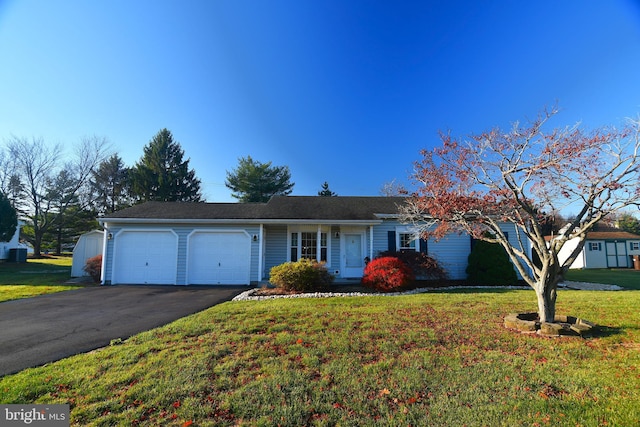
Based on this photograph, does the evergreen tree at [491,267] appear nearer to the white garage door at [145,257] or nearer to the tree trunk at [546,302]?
the tree trunk at [546,302]

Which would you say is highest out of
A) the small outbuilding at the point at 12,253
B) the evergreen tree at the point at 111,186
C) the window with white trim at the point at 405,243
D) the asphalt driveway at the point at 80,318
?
the evergreen tree at the point at 111,186

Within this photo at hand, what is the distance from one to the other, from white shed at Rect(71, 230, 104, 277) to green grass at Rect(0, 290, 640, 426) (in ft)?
44.9

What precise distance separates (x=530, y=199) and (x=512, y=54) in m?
6.30

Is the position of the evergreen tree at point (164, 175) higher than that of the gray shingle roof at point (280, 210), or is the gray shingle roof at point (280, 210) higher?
the evergreen tree at point (164, 175)

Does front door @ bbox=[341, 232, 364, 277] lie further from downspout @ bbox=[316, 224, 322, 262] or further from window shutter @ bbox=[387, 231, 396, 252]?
window shutter @ bbox=[387, 231, 396, 252]

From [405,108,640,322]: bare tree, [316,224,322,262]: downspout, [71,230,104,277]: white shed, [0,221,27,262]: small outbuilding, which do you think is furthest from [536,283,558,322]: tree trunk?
[0,221,27,262]: small outbuilding

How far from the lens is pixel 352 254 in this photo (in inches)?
548

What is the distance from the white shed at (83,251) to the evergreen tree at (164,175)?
17.6 meters

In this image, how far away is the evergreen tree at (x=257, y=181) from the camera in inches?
1268

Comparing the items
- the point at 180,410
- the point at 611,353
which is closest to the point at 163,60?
the point at 180,410

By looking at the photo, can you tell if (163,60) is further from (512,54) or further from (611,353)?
(611,353)

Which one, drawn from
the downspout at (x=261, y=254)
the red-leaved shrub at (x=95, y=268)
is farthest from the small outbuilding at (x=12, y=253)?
the downspout at (x=261, y=254)

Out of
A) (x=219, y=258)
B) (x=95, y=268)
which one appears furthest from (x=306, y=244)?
(x=95, y=268)

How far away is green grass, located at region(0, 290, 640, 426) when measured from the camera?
2793 mm
